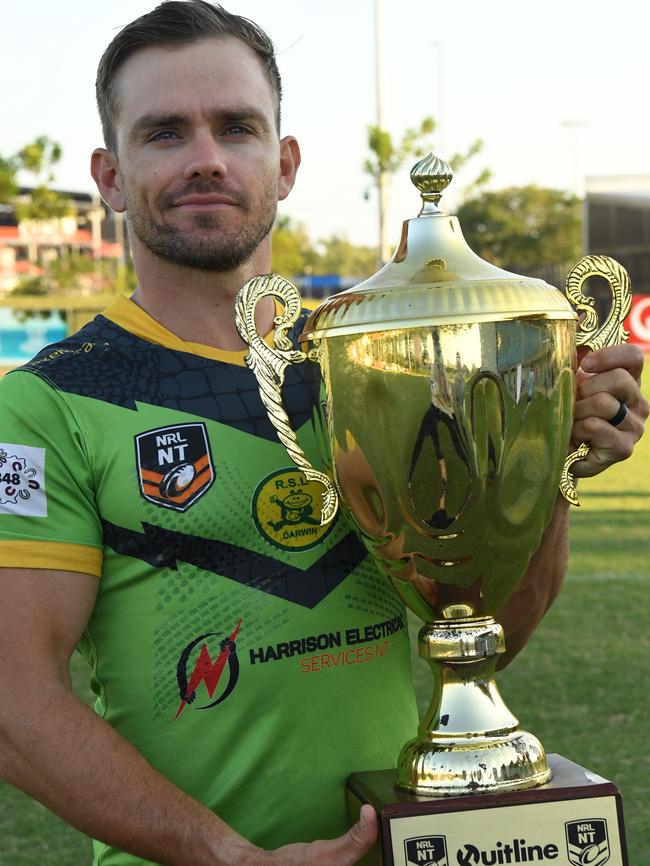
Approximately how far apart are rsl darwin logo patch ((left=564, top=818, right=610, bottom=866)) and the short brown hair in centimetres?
115

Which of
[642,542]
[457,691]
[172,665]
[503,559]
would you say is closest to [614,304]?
[503,559]

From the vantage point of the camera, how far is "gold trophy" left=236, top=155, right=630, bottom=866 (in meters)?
1.50

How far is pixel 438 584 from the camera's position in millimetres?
1646

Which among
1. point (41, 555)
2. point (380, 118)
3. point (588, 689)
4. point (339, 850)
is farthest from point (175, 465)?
point (380, 118)

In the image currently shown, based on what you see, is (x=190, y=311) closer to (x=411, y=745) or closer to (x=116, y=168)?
(x=116, y=168)

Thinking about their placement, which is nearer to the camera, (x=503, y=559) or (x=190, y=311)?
(x=503, y=559)

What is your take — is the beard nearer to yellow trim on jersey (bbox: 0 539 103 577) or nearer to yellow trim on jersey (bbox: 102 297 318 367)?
yellow trim on jersey (bbox: 102 297 318 367)

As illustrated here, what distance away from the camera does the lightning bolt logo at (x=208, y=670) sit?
1755mm

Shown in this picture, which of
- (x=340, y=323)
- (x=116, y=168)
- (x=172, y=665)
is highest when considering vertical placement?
(x=116, y=168)

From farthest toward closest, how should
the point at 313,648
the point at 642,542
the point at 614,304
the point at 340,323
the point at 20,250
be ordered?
the point at 20,250
the point at 642,542
the point at 313,648
the point at 614,304
the point at 340,323

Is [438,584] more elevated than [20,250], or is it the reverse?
[20,250]

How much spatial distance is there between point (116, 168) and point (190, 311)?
0.86 feet

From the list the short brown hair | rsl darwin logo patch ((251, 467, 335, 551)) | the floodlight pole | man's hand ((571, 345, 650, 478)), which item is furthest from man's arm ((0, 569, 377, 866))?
the floodlight pole

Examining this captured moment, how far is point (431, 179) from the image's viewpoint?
164 cm
